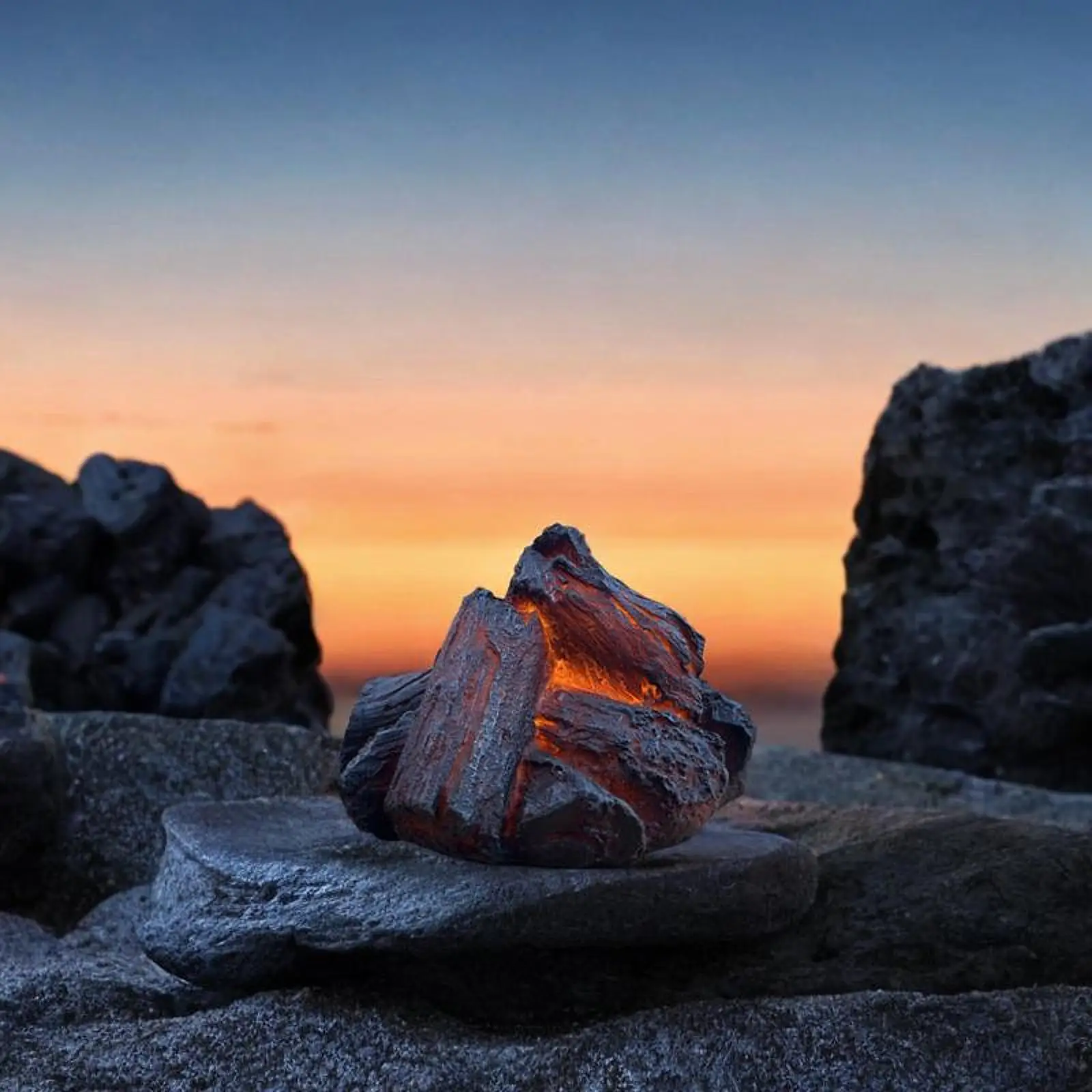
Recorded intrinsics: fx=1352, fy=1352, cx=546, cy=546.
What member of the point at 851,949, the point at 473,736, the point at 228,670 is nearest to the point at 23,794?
the point at 228,670

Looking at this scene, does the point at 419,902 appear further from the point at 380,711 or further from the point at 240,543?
the point at 240,543

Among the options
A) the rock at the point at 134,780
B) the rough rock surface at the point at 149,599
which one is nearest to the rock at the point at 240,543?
the rough rock surface at the point at 149,599

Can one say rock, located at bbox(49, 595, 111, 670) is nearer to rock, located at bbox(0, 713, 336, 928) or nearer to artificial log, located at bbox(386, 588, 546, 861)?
rock, located at bbox(0, 713, 336, 928)

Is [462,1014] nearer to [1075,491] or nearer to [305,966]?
[305,966]

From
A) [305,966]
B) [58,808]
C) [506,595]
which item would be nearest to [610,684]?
[506,595]

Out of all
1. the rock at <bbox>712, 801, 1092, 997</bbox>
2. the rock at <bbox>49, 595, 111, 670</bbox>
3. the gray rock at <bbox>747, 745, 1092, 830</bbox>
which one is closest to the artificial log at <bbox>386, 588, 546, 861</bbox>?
the rock at <bbox>712, 801, 1092, 997</bbox>

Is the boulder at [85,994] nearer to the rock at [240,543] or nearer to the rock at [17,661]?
the rock at [17,661]
